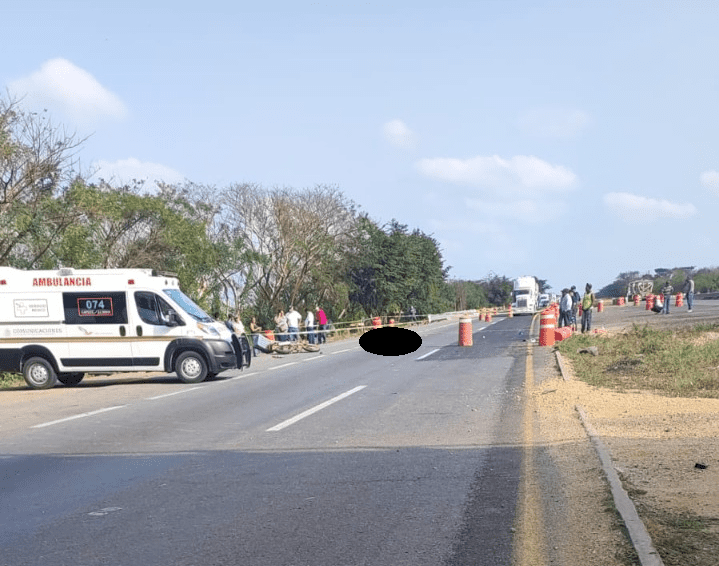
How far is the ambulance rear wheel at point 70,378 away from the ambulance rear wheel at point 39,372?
917mm

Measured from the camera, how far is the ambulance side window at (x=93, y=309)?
63.0ft

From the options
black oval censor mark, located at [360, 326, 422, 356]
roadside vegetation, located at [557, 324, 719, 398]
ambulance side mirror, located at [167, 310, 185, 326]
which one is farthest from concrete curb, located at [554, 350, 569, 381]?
black oval censor mark, located at [360, 326, 422, 356]

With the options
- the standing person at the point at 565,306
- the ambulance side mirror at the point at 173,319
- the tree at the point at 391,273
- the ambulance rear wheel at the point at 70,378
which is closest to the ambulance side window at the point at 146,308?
the ambulance side mirror at the point at 173,319

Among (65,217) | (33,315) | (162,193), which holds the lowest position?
(33,315)

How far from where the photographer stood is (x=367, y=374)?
19438mm

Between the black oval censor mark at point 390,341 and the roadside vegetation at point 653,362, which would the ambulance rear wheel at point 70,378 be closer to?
the roadside vegetation at point 653,362

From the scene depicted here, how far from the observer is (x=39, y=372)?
19438 mm

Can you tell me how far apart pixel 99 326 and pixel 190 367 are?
7.54 ft

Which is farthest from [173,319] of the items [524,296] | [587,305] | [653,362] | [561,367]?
[524,296]

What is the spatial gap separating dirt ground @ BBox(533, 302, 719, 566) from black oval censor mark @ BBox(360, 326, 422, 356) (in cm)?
288

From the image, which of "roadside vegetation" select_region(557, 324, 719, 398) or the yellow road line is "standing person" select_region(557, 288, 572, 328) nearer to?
"roadside vegetation" select_region(557, 324, 719, 398)

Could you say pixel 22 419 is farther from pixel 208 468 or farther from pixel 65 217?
pixel 65 217

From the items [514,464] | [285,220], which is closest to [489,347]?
[514,464]

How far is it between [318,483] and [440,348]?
20.3 metres
